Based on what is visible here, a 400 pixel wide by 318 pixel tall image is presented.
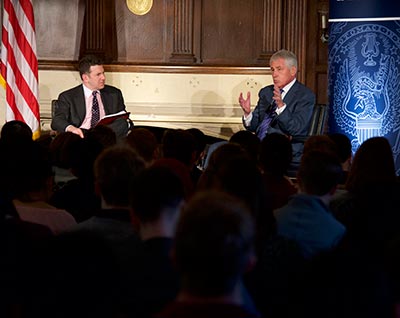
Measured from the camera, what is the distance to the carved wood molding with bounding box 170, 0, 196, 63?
29.9 feet

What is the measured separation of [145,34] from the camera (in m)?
9.27

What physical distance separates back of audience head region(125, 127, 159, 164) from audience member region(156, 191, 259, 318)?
3332mm

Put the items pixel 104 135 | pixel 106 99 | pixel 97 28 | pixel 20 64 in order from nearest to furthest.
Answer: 1. pixel 104 135
2. pixel 106 99
3. pixel 20 64
4. pixel 97 28

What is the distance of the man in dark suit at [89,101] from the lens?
797 cm

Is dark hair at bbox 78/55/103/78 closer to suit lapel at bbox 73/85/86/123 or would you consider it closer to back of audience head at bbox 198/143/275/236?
suit lapel at bbox 73/85/86/123

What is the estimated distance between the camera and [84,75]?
8.03 m

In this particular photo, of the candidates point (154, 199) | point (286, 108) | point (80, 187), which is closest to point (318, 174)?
point (154, 199)

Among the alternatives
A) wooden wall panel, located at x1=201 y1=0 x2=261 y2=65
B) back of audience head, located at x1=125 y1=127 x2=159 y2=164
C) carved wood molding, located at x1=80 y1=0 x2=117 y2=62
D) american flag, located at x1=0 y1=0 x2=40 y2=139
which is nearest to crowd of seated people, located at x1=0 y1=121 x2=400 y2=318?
back of audience head, located at x1=125 y1=127 x2=159 y2=164

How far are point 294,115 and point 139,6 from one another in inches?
101

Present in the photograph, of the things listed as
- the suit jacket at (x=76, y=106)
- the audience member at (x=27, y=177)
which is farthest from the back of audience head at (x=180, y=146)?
the suit jacket at (x=76, y=106)

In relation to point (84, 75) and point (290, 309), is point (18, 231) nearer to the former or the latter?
point (290, 309)

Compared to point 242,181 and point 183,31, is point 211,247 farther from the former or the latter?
point 183,31

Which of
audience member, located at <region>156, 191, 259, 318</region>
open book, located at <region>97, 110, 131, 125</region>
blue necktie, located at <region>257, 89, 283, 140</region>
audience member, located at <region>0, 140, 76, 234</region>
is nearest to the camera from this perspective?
audience member, located at <region>156, 191, 259, 318</region>

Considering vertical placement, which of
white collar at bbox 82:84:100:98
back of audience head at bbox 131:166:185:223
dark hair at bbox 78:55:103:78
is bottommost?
white collar at bbox 82:84:100:98
